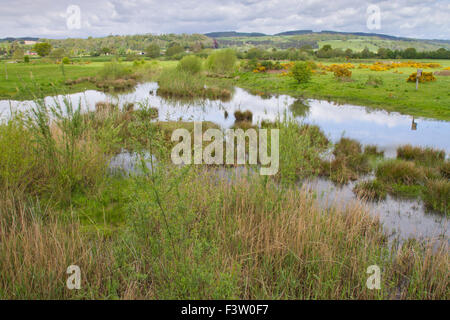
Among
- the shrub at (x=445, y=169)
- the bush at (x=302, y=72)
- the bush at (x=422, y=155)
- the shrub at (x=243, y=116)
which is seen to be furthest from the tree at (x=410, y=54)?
the shrub at (x=445, y=169)

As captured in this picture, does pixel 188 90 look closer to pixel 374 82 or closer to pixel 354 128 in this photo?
pixel 354 128

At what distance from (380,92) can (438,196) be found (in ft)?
64.5

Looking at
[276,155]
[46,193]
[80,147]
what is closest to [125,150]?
[80,147]

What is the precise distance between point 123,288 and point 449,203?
7352 millimetres

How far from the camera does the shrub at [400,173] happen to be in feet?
29.4

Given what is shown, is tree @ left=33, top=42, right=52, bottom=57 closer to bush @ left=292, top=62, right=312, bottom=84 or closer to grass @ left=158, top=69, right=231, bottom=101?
grass @ left=158, top=69, right=231, bottom=101

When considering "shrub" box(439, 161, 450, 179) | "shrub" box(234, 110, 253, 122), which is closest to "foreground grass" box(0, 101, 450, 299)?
"shrub" box(439, 161, 450, 179)

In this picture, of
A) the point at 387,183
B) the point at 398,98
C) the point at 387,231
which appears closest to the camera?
the point at 387,231

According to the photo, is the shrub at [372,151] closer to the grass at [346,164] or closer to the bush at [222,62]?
the grass at [346,164]

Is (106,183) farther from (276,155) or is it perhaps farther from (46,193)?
(276,155)

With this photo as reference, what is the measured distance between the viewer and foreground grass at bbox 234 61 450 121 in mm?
20078

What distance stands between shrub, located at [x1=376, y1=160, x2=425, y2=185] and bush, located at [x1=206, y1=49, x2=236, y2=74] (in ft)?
126

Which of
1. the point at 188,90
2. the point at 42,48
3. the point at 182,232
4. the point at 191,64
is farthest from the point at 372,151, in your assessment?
the point at 42,48
